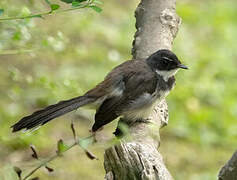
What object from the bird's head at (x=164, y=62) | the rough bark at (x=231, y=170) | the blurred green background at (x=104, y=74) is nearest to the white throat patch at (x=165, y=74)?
the bird's head at (x=164, y=62)

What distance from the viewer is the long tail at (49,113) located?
11.4 ft

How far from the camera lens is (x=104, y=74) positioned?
7.80 m

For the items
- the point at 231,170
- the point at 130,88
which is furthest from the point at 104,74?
the point at 231,170

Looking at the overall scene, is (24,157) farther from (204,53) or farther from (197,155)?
(204,53)

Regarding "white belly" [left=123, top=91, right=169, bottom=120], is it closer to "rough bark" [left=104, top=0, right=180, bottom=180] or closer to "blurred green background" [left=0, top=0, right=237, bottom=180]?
"rough bark" [left=104, top=0, right=180, bottom=180]

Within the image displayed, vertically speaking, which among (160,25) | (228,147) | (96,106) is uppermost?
(160,25)

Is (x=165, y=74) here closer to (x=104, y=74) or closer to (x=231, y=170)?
(x=231, y=170)

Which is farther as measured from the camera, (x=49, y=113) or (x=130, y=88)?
(x=130, y=88)

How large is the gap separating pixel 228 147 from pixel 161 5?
3016 millimetres

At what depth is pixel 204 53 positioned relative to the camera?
30.9 ft

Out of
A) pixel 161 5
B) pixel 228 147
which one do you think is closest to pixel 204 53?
pixel 228 147

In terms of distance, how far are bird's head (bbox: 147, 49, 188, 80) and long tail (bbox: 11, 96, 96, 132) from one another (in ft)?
1.79

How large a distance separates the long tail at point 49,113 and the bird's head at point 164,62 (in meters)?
0.54

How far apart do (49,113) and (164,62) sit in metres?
1.22
